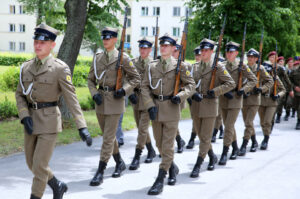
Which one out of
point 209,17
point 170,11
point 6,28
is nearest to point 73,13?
point 209,17

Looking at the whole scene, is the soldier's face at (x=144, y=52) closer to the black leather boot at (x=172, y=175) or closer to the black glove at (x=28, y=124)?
the black leather boot at (x=172, y=175)

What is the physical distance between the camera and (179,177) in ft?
25.1

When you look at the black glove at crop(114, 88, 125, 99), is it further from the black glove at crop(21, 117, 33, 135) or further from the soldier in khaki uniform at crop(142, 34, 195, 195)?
the black glove at crop(21, 117, 33, 135)

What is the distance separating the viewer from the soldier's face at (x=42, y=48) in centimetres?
525

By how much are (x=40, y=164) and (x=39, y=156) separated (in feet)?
0.30

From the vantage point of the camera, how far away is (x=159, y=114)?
22.0 ft

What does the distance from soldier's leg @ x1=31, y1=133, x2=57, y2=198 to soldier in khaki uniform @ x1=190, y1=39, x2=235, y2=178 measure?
3.10 m

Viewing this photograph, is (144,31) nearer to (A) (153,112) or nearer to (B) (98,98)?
(B) (98,98)

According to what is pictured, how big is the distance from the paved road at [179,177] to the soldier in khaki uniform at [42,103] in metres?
1.12

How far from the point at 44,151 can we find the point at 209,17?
1666 cm

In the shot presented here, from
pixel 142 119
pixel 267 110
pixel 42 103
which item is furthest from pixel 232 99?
pixel 42 103

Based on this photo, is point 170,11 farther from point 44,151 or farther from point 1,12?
point 44,151

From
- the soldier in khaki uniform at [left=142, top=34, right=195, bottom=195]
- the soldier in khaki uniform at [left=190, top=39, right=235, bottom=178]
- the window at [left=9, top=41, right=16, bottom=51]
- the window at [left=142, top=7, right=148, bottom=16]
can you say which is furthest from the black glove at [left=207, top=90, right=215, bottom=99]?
the window at [left=9, top=41, right=16, bottom=51]

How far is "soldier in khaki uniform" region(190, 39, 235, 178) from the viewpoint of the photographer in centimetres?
780
